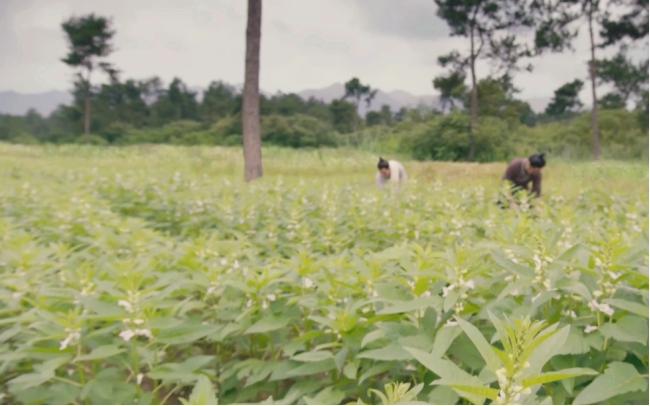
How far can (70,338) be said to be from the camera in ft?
5.98

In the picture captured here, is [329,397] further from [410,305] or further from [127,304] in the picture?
[127,304]

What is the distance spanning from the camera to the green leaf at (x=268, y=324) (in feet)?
6.53


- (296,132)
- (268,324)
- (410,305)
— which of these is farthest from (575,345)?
(296,132)

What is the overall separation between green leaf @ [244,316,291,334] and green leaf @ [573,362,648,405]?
3.42ft

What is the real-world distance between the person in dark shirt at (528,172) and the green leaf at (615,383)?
579cm

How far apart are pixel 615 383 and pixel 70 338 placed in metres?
1.68

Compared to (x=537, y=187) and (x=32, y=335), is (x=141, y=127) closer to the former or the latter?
(x=537, y=187)

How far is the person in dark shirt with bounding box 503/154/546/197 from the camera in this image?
6.98 metres

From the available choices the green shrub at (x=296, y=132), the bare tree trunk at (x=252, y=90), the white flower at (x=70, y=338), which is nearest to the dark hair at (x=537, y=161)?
the white flower at (x=70, y=338)

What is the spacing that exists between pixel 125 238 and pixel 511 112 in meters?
32.8

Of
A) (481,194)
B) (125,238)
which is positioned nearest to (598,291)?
(125,238)

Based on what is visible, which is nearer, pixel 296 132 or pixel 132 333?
pixel 132 333

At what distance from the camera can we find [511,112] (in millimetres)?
33188

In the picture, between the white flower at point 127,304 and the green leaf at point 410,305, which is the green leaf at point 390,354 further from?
the white flower at point 127,304
